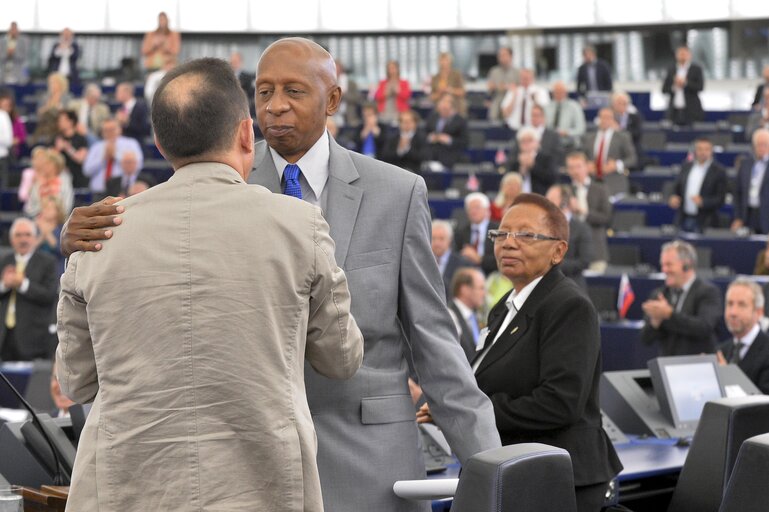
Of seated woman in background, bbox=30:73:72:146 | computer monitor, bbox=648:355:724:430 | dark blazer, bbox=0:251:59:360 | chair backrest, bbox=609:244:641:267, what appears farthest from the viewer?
seated woman in background, bbox=30:73:72:146

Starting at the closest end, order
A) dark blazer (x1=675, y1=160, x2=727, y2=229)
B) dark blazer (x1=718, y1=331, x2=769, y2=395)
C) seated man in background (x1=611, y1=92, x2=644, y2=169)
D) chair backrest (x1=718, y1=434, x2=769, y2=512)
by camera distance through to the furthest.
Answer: chair backrest (x1=718, y1=434, x2=769, y2=512)
dark blazer (x1=718, y1=331, x2=769, y2=395)
dark blazer (x1=675, y1=160, x2=727, y2=229)
seated man in background (x1=611, y1=92, x2=644, y2=169)

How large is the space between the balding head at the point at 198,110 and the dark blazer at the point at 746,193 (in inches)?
412

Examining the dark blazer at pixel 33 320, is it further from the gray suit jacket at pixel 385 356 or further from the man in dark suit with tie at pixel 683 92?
the man in dark suit with tie at pixel 683 92

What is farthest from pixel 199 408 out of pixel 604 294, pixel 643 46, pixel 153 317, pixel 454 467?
pixel 643 46

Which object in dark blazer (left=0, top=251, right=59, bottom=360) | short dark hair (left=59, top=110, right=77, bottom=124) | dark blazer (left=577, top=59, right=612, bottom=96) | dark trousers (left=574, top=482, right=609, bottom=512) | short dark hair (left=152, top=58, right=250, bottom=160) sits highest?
dark blazer (left=577, top=59, right=612, bottom=96)

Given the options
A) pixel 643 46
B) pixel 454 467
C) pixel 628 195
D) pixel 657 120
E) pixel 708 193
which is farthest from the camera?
pixel 643 46

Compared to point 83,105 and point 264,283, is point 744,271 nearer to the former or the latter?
point 83,105

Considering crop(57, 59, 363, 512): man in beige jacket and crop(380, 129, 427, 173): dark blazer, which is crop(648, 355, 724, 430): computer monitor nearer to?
crop(57, 59, 363, 512): man in beige jacket

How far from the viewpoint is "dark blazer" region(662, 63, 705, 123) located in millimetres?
16891

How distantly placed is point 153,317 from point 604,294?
25.1 feet

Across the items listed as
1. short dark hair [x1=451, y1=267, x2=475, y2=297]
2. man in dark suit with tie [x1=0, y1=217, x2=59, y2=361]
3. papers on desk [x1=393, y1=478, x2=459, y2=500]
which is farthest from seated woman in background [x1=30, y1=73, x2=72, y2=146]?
papers on desk [x1=393, y1=478, x2=459, y2=500]

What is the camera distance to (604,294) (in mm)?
9281

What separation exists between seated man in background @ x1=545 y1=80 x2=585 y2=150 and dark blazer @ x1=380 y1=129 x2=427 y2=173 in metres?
2.17

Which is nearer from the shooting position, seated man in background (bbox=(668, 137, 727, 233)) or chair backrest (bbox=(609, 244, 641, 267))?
chair backrest (bbox=(609, 244, 641, 267))
